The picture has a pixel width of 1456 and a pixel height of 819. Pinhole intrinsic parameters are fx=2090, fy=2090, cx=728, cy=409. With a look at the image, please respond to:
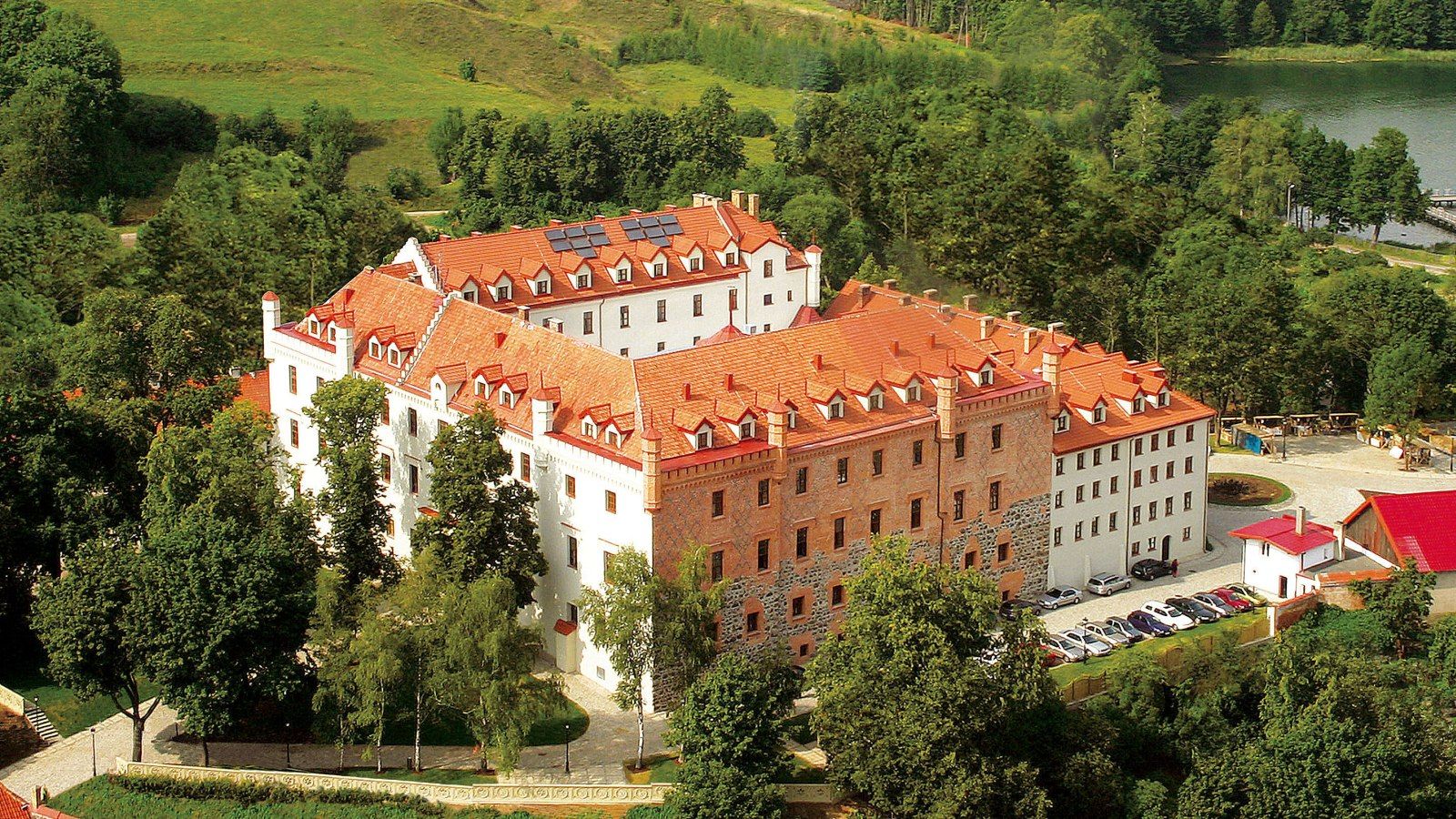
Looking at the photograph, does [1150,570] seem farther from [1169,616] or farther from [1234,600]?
[1169,616]

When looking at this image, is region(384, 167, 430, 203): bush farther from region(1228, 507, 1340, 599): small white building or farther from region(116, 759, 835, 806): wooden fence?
region(116, 759, 835, 806): wooden fence

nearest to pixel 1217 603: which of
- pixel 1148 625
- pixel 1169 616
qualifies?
pixel 1169 616

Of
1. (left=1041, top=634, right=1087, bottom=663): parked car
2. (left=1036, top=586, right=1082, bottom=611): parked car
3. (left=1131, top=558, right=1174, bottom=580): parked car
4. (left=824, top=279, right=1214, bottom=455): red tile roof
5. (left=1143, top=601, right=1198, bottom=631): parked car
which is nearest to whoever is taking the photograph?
(left=1041, top=634, right=1087, bottom=663): parked car

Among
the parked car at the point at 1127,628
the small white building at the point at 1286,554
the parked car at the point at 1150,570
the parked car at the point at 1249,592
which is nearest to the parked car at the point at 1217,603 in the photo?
the parked car at the point at 1249,592

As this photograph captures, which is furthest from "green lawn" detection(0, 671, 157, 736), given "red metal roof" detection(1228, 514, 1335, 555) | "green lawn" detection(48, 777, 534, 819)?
"red metal roof" detection(1228, 514, 1335, 555)

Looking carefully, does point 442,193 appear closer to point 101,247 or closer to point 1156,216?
point 101,247

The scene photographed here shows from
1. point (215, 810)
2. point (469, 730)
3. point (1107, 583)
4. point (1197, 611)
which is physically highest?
point (1107, 583)

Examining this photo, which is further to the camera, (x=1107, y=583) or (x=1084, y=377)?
(x=1084, y=377)
